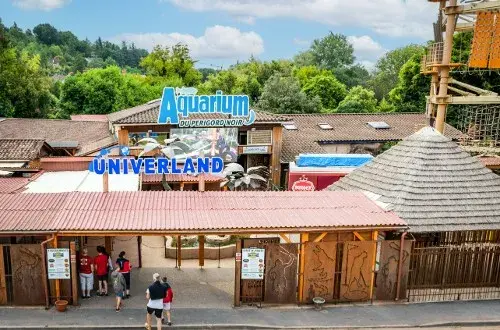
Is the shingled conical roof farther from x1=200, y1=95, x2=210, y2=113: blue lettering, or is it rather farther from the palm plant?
x1=200, y1=95, x2=210, y2=113: blue lettering

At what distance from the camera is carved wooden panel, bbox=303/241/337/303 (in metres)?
14.1

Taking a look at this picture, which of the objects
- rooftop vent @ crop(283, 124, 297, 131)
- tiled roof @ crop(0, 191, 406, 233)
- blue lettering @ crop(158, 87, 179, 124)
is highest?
blue lettering @ crop(158, 87, 179, 124)

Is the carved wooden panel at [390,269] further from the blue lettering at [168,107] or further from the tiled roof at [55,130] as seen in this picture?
the tiled roof at [55,130]

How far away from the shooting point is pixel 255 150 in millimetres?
32219

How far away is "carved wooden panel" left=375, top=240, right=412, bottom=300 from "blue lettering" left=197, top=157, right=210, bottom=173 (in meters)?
6.62

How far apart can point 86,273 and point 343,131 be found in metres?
27.1

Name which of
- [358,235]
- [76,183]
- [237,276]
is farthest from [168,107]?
[358,235]

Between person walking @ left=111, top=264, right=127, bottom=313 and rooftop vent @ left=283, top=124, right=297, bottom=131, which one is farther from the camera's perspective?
rooftop vent @ left=283, top=124, right=297, bottom=131

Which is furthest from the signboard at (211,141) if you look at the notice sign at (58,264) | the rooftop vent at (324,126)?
the notice sign at (58,264)

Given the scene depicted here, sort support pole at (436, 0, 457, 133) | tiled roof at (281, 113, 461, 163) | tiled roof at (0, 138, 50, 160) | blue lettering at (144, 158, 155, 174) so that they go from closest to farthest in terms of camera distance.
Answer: blue lettering at (144, 158, 155, 174)
tiled roof at (0, 138, 50, 160)
support pole at (436, 0, 457, 133)
tiled roof at (281, 113, 461, 163)

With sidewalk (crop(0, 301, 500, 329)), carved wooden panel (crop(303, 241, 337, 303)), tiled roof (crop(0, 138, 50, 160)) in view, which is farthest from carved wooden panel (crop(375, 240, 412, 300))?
tiled roof (crop(0, 138, 50, 160))

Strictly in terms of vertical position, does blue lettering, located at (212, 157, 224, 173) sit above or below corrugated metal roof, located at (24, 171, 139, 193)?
above

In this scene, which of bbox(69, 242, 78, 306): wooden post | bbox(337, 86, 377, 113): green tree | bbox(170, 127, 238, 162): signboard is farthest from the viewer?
bbox(337, 86, 377, 113): green tree

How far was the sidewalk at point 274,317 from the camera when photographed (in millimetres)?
12867
